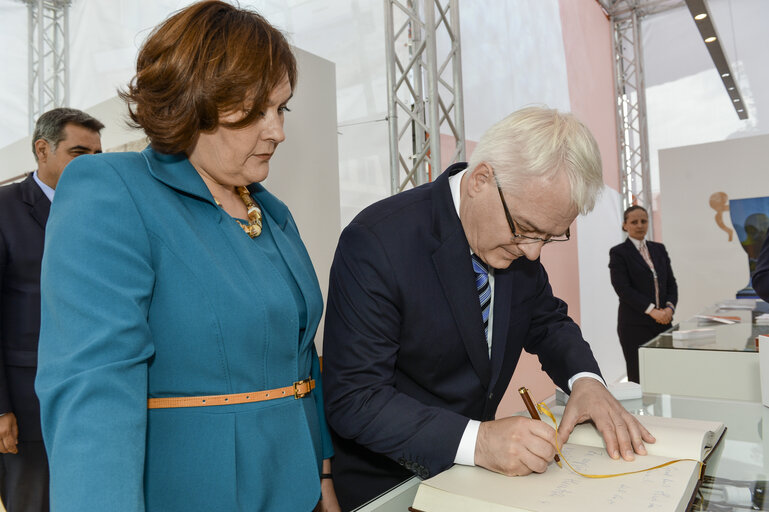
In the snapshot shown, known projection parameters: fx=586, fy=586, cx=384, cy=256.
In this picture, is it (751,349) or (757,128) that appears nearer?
(751,349)

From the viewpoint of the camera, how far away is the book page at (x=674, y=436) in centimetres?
107

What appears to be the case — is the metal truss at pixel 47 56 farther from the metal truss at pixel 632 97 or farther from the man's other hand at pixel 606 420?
the metal truss at pixel 632 97

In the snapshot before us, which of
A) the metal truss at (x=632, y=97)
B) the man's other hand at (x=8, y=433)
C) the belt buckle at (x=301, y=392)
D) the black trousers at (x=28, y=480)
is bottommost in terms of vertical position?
the black trousers at (x=28, y=480)

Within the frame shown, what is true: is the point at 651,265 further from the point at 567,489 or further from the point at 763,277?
the point at 567,489

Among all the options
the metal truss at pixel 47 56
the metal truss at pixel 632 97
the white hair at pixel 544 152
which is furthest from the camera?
the metal truss at pixel 632 97

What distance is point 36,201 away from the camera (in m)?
2.36

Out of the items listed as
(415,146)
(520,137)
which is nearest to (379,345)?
(520,137)

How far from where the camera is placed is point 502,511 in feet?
2.72

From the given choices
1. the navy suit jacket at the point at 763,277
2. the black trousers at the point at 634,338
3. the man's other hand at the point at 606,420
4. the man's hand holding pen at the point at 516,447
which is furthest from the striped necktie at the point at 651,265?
the man's hand holding pen at the point at 516,447

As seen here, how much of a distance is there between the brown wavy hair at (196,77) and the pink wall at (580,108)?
4.99 metres

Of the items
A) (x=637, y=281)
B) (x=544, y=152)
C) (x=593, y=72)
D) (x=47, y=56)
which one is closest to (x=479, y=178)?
(x=544, y=152)

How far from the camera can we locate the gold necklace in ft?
3.54

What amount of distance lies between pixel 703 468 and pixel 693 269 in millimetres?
7900

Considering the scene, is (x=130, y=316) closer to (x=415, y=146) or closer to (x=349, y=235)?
(x=349, y=235)
